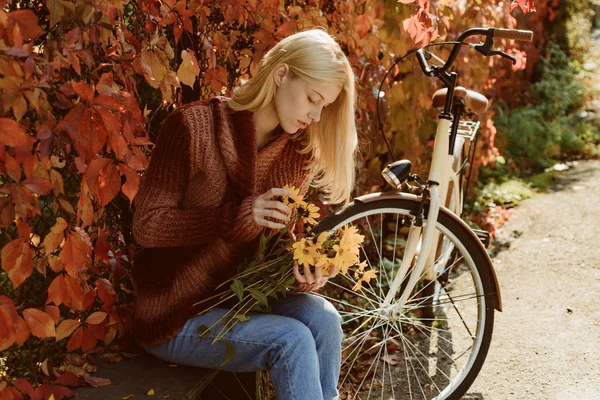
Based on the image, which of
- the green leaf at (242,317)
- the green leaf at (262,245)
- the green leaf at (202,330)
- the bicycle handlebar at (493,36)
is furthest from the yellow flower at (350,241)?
the bicycle handlebar at (493,36)

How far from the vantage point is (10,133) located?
4.95ft

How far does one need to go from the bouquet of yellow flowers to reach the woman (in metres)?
0.04

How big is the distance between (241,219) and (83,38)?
26.3 inches

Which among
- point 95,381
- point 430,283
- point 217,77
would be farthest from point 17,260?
point 430,283

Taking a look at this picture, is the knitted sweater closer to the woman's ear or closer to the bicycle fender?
the woman's ear

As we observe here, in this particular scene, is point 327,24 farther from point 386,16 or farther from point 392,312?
point 392,312

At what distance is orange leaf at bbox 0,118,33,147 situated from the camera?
59.3 inches

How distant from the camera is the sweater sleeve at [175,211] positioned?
84.3 inches

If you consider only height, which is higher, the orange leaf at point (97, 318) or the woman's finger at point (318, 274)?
the woman's finger at point (318, 274)

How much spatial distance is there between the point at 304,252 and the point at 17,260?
0.79 meters

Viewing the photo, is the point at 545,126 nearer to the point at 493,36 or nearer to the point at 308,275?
the point at 493,36

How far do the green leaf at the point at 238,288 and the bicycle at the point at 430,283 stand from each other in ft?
1.37

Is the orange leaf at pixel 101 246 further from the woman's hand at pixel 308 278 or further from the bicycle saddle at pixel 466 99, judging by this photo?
the bicycle saddle at pixel 466 99

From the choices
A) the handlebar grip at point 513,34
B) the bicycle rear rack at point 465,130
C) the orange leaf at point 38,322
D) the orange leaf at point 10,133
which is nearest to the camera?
the orange leaf at point 10,133
